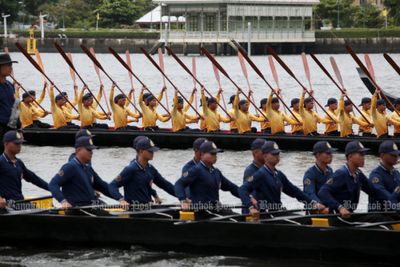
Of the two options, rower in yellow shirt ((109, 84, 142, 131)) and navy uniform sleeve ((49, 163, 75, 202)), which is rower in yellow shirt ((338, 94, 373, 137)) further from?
navy uniform sleeve ((49, 163, 75, 202))

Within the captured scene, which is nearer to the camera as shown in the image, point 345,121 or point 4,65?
point 4,65

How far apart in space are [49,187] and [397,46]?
80894mm

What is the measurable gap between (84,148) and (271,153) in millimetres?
2494

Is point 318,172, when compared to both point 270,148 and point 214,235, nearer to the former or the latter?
point 270,148

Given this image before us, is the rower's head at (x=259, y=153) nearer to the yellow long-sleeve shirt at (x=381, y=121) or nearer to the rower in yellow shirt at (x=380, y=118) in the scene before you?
the rower in yellow shirt at (x=380, y=118)

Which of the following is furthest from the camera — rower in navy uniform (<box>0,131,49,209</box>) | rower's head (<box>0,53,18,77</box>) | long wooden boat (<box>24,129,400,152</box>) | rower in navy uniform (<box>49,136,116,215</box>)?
long wooden boat (<box>24,129,400,152</box>)

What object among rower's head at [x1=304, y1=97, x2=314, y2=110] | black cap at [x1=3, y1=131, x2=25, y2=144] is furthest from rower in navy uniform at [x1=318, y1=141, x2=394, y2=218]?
rower's head at [x1=304, y1=97, x2=314, y2=110]

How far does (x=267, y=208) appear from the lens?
54.9ft

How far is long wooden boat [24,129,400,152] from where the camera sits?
2867 cm

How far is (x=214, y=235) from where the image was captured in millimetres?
16562

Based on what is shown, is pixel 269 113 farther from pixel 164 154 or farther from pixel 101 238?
pixel 101 238

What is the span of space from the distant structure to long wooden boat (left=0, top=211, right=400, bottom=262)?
230 feet

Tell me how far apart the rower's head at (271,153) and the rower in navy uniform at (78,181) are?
2.25m

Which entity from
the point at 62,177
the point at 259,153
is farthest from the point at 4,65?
the point at 259,153
